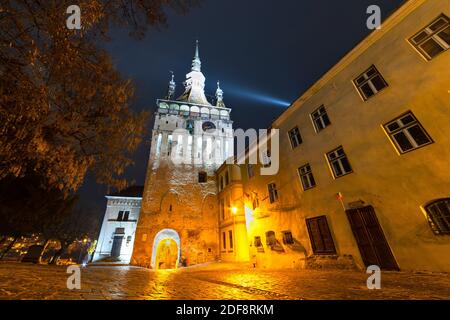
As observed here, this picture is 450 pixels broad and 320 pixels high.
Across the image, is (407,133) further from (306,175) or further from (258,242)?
(258,242)

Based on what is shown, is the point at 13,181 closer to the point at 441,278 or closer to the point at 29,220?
the point at 29,220

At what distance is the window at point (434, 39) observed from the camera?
6770mm

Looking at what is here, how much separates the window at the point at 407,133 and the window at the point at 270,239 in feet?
29.0

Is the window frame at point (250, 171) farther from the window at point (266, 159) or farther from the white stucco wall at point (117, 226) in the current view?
the white stucco wall at point (117, 226)

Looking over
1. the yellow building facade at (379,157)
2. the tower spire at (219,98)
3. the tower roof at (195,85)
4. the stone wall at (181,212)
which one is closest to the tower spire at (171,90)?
the tower roof at (195,85)

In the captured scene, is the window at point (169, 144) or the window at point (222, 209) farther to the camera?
the window at point (169, 144)

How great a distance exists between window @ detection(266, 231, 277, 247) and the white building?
21.6m

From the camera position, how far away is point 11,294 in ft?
10.00

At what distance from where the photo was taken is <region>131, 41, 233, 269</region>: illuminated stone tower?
21.3m

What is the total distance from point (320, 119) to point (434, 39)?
4.97 metres

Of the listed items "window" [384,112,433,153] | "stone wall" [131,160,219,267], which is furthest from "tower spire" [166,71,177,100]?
"window" [384,112,433,153]

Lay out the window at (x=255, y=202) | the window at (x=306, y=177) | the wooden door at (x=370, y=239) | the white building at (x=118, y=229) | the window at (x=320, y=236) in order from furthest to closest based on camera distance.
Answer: the white building at (x=118, y=229)
the window at (x=255, y=202)
the window at (x=306, y=177)
the window at (x=320, y=236)
the wooden door at (x=370, y=239)

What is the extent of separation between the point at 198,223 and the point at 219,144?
1100cm
